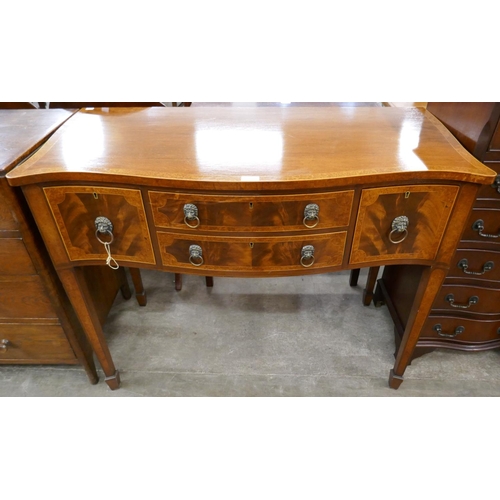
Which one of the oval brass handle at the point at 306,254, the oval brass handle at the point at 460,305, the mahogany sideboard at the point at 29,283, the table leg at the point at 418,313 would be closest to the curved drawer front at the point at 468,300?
the oval brass handle at the point at 460,305

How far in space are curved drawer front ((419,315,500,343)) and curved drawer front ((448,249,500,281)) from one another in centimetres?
20

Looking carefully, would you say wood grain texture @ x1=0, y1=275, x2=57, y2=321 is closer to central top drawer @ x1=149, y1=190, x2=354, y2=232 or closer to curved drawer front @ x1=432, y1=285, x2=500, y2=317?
central top drawer @ x1=149, y1=190, x2=354, y2=232

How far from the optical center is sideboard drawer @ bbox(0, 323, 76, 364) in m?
1.29

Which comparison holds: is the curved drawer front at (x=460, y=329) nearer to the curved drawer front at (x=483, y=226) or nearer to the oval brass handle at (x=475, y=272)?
the oval brass handle at (x=475, y=272)

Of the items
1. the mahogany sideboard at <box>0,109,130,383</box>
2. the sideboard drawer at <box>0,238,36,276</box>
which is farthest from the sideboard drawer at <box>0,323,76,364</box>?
the sideboard drawer at <box>0,238,36,276</box>

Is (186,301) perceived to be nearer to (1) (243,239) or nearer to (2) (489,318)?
(1) (243,239)

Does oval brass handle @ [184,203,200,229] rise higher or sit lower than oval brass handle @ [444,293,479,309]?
higher

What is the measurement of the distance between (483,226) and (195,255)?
0.92m

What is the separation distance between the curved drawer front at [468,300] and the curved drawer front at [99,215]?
1.07 meters

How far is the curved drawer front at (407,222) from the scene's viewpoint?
93 centimetres

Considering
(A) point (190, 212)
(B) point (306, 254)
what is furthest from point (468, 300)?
(A) point (190, 212)

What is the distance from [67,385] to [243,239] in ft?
3.47

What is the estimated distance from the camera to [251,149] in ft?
3.29
